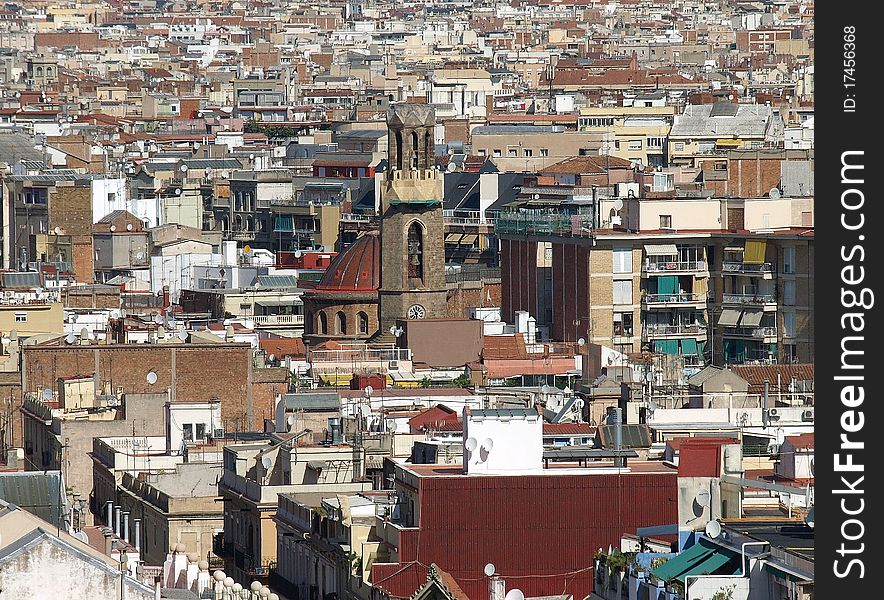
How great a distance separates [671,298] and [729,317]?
4.12 ft

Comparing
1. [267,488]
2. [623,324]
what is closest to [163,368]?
[623,324]

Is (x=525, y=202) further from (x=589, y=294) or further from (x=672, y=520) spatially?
(x=672, y=520)

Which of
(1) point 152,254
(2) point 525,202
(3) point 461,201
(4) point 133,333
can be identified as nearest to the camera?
(4) point 133,333

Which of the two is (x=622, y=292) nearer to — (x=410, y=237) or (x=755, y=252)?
(x=755, y=252)

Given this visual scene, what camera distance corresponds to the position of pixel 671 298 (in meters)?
69.4

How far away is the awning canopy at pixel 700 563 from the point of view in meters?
29.8

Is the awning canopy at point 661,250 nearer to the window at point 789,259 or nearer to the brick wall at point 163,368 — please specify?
the window at point 789,259

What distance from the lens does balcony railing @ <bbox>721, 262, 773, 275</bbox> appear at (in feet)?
224

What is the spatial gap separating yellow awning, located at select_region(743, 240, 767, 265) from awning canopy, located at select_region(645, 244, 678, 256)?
1.37m

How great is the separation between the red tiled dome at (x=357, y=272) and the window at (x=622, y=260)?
17.6 feet

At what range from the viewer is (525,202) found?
8725 centimetres

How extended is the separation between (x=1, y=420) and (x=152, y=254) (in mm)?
32559
